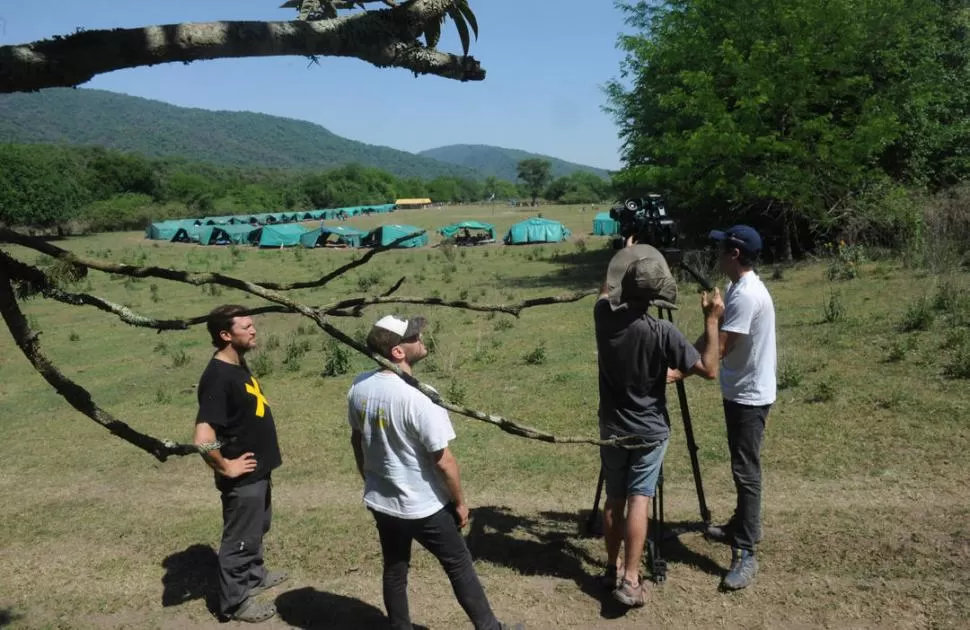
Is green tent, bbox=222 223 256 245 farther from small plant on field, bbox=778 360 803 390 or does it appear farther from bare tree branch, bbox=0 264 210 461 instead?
bare tree branch, bbox=0 264 210 461

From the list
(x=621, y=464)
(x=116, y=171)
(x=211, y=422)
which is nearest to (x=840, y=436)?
(x=621, y=464)

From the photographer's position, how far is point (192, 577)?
15.1ft

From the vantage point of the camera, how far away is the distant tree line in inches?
2295

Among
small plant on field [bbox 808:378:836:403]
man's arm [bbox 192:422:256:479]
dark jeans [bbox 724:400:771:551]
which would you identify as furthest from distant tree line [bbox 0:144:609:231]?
dark jeans [bbox 724:400:771:551]

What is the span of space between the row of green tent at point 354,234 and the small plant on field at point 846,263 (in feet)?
90.1

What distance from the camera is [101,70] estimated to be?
1734 mm

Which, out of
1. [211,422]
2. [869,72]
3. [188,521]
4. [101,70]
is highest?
[869,72]

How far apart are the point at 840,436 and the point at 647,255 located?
3708mm

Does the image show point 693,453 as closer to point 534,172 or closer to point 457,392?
point 457,392

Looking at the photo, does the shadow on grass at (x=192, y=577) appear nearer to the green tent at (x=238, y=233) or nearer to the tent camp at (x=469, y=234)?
the tent camp at (x=469, y=234)

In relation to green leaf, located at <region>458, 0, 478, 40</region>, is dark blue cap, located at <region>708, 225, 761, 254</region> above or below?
below

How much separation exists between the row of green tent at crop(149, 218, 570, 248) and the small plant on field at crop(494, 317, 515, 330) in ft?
86.5

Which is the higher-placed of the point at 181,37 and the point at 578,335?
the point at 181,37

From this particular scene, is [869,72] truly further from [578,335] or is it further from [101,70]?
[101,70]
